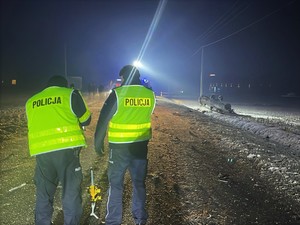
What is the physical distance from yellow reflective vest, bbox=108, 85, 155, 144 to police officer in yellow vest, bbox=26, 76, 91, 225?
446 mm

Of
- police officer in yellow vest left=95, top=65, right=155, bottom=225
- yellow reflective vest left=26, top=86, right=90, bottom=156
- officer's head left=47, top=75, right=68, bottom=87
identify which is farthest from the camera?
police officer in yellow vest left=95, top=65, right=155, bottom=225

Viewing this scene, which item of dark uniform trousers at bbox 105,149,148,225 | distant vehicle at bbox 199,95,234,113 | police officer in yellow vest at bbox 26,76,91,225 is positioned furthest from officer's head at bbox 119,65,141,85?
distant vehicle at bbox 199,95,234,113

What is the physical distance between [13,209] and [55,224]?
36.1 inches

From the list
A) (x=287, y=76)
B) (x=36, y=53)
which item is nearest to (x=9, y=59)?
(x=36, y=53)

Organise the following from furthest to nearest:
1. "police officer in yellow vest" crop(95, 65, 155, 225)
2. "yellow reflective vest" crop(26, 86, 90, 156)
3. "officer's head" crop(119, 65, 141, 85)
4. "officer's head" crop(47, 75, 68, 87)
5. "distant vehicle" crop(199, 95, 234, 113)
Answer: "distant vehicle" crop(199, 95, 234, 113)
"officer's head" crop(119, 65, 141, 85)
"police officer in yellow vest" crop(95, 65, 155, 225)
"officer's head" crop(47, 75, 68, 87)
"yellow reflective vest" crop(26, 86, 90, 156)

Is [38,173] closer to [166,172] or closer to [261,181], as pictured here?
[166,172]

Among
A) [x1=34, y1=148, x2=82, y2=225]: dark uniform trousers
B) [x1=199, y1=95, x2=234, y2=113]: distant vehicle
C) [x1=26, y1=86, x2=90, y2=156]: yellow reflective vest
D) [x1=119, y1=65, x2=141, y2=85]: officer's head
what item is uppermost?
[x1=119, y1=65, x2=141, y2=85]: officer's head

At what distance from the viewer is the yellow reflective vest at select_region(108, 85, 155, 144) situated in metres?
4.00

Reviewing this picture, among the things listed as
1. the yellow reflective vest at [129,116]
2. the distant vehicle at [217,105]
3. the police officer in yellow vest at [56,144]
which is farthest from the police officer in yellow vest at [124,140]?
the distant vehicle at [217,105]

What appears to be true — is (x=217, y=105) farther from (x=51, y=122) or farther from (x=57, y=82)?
(x=51, y=122)

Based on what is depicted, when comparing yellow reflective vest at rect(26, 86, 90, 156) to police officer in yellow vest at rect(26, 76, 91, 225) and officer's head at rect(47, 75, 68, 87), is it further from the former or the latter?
officer's head at rect(47, 75, 68, 87)

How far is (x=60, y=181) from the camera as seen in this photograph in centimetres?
369

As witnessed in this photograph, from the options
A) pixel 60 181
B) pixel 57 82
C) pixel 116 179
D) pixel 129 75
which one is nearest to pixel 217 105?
pixel 129 75

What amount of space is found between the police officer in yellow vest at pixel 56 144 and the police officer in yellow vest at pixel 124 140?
0.40 meters
